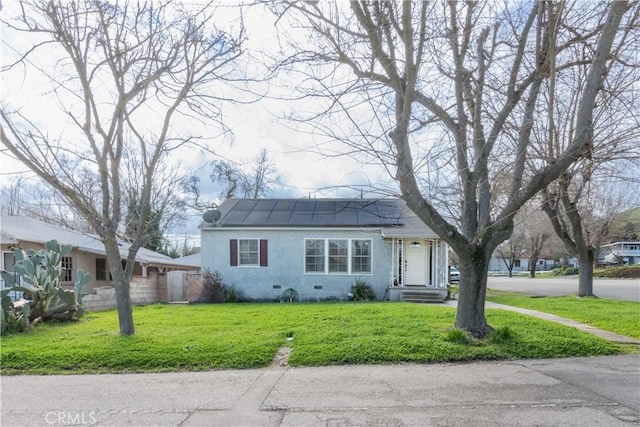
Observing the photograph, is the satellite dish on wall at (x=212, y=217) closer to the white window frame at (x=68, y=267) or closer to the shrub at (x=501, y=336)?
the white window frame at (x=68, y=267)

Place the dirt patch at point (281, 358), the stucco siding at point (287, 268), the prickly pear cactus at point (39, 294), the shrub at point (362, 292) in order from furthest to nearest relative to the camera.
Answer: the stucco siding at point (287, 268) → the shrub at point (362, 292) → the prickly pear cactus at point (39, 294) → the dirt patch at point (281, 358)

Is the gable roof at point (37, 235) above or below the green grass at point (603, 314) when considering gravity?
above

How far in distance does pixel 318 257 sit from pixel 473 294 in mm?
9697

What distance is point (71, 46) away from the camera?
23.7ft

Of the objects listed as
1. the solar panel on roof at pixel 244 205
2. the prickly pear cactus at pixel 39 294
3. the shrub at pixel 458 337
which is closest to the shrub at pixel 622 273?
the solar panel on roof at pixel 244 205

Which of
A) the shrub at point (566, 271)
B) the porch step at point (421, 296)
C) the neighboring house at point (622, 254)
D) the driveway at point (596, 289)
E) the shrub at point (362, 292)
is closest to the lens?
the porch step at point (421, 296)

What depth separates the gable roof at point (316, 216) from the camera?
16766 mm

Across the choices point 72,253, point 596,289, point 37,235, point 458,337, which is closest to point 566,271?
point 596,289

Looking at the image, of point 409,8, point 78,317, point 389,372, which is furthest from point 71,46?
point 389,372

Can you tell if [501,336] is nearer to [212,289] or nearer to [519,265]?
[212,289]

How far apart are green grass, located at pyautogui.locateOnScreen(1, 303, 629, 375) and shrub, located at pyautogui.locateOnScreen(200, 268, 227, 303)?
649cm

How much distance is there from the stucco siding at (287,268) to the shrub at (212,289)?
300 millimetres

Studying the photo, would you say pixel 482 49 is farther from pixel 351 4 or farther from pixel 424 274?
pixel 424 274

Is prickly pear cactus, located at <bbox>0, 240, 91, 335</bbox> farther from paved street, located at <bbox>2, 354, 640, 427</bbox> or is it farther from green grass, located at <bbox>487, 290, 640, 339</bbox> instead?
green grass, located at <bbox>487, 290, 640, 339</bbox>
